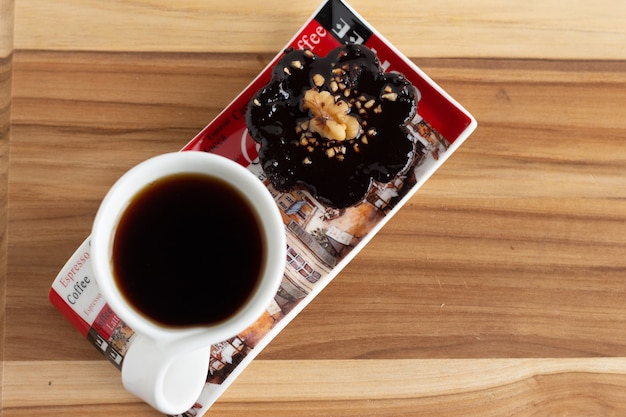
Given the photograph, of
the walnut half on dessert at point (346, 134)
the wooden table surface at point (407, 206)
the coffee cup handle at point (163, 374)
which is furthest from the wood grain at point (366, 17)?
the coffee cup handle at point (163, 374)

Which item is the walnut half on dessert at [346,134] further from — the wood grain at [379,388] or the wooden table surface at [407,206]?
the wood grain at [379,388]

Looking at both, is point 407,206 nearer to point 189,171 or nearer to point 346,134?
point 346,134

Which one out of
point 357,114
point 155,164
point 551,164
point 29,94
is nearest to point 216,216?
point 155,164

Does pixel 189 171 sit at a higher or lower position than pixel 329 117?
lower

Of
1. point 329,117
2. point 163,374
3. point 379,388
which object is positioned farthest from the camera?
point 379,388

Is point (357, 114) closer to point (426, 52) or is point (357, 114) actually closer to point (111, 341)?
point (426, 52)

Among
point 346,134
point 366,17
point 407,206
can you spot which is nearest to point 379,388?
point 407,206

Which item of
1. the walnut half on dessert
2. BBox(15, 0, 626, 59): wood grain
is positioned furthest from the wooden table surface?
the walnut half on dessert

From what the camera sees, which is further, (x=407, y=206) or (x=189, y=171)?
(x=407, y=206)
